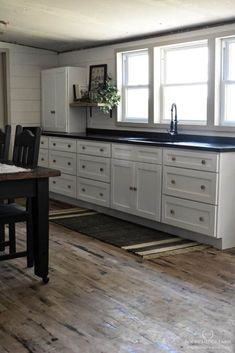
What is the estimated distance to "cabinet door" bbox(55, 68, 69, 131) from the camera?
6.37 m

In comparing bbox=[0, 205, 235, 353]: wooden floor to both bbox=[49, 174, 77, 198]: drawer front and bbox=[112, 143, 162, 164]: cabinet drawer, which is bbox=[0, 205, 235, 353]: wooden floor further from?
bbox=[49, 174, 77, 198]: drawer front

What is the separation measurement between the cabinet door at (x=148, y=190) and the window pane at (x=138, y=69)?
53.7 inches

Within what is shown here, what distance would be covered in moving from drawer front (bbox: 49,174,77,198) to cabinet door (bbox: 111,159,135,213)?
0.84m

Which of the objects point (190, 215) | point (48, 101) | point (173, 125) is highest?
point (48, 101)

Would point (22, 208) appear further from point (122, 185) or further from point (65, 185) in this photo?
point (65, 185)

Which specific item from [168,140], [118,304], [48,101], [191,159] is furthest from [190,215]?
[48,101]

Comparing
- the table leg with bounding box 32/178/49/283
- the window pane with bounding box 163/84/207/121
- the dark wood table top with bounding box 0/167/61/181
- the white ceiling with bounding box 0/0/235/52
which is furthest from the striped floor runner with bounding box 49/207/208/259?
the white ceiling with bounding box 0/0/235/52

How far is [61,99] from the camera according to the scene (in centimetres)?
647

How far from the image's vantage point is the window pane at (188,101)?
4941 mm

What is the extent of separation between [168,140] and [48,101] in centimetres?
234

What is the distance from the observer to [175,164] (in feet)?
14.2

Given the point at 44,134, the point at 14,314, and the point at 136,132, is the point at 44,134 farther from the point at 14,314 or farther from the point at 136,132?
the point at 14,314

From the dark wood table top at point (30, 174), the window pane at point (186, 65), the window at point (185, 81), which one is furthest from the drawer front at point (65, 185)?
the dark wood table top at point (30, 174)

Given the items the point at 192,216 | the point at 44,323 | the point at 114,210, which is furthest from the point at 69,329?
the point at 114,210
